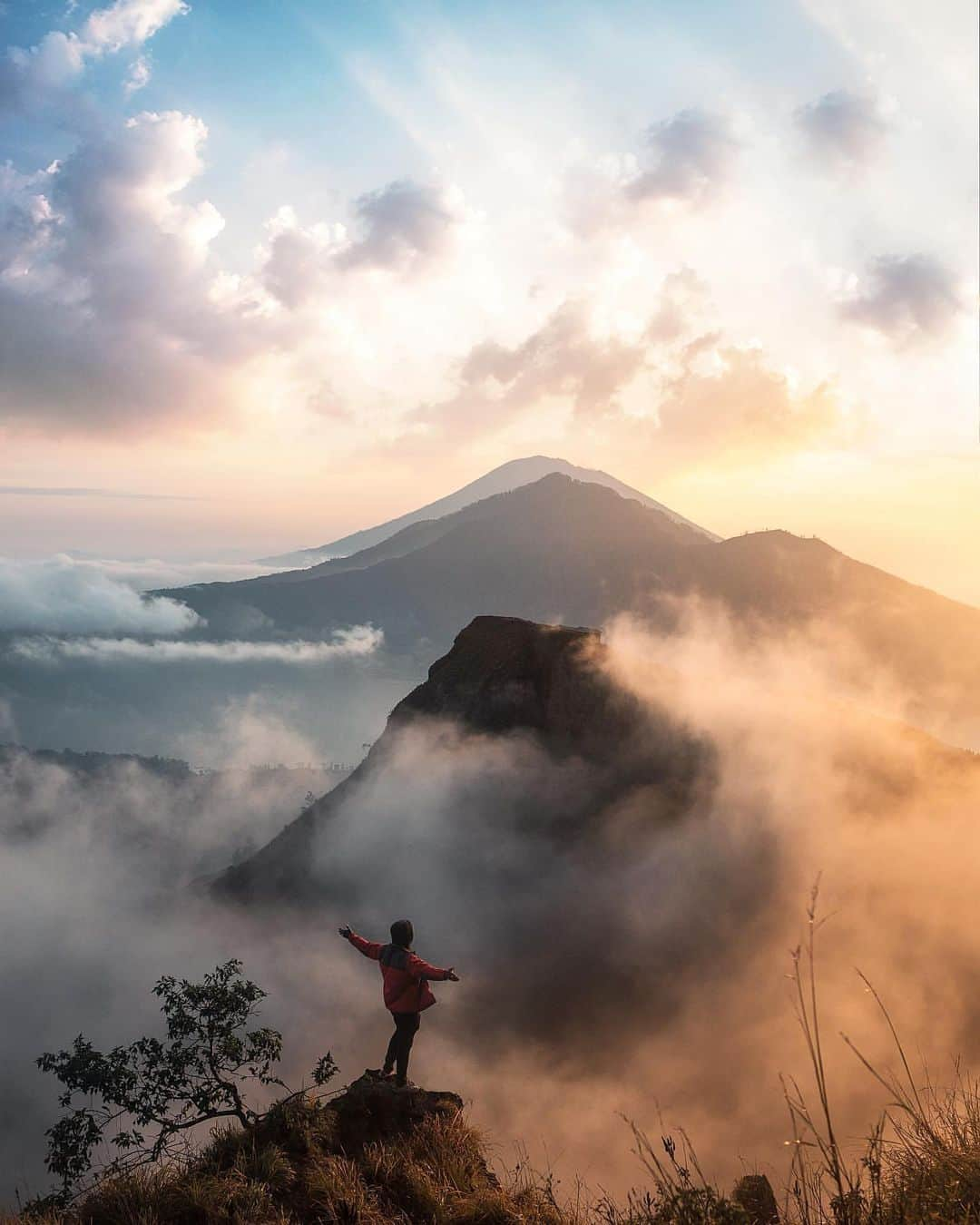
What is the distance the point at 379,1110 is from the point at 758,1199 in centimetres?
512

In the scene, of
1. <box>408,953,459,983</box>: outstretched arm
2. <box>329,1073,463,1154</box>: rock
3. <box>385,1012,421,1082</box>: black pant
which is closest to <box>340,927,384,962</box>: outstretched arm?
<box>408,953,459,983</box>: outstretched arm

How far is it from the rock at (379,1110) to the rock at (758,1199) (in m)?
4.25

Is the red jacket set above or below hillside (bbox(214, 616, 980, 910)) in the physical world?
above

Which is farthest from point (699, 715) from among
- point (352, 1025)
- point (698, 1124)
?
point (352, 1025)

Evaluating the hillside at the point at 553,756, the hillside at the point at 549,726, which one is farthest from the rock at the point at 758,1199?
the hillside at the point at 549,726

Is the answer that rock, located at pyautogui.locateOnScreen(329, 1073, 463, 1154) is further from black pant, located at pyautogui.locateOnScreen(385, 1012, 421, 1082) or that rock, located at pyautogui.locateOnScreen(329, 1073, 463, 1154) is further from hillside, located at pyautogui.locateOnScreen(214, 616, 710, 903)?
hillside, located at pyautogui.locateOnScreen(214, 616, 710, 903)

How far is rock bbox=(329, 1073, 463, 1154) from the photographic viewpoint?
34.3 feet

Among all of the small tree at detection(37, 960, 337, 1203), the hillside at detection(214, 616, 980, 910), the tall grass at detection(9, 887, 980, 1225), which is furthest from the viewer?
the hillside at detection(214, 616, 980, 910)

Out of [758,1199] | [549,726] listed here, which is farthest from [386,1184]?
[549,726]

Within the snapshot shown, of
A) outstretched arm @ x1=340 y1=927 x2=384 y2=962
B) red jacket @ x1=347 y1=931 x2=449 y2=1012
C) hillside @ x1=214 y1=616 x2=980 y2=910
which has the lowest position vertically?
hillside @ x1=214 y1=616 x2=980 y2=910

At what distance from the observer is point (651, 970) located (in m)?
39.9

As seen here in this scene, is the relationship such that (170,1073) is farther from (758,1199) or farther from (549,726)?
(549,726)

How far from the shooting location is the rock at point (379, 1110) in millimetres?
10469

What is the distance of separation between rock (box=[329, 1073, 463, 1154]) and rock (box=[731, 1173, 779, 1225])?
4.25 meters
